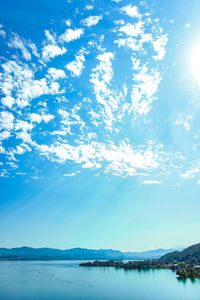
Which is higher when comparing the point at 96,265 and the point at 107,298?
the point at 107,298

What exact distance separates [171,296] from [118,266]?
293 feet

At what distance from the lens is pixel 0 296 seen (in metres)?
41.2

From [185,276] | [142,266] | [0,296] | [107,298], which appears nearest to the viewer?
[107,298]

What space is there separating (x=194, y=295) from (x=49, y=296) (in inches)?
1097

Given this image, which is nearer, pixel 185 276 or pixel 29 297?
pixel 29 297

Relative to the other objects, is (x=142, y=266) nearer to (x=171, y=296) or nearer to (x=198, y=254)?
(x=198, y=254)

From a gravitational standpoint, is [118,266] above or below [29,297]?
below

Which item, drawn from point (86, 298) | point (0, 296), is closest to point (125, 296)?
point (86, 298)

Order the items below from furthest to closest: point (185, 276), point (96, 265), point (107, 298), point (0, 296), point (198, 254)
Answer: point (96, 265) → point (198, 254) → point (185, 276) → point (0, 296) → point (107, 298)

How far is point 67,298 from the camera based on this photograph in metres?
38.8

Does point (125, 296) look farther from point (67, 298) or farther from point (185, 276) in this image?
point (185, 276)

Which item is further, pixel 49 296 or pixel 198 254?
pixel 198 254

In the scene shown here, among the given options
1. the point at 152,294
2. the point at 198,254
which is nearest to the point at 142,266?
the point at 198,254

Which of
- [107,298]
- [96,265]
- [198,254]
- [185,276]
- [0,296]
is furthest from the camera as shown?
[96,265]
